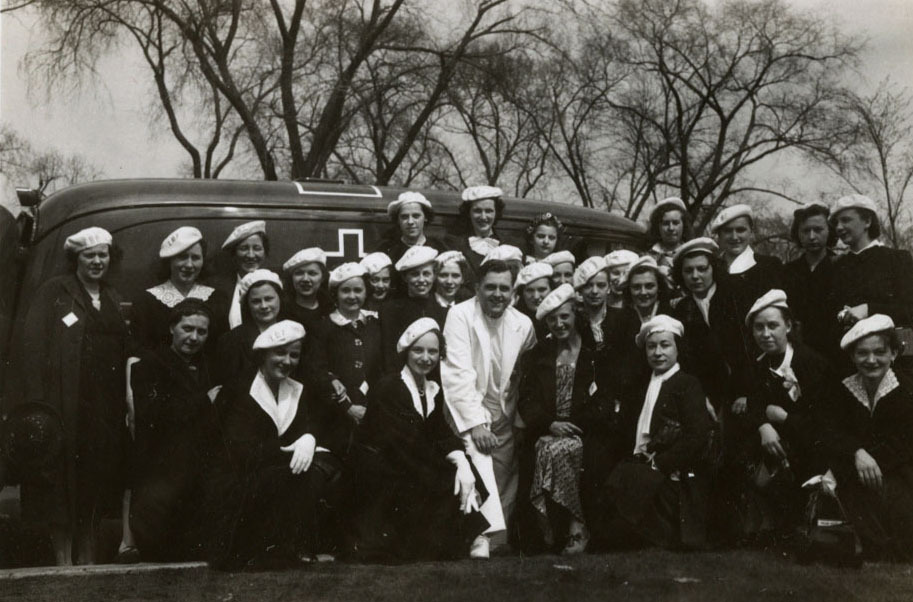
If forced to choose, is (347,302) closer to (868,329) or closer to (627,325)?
(627,325)

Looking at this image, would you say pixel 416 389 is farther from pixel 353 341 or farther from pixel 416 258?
pixel 416 258

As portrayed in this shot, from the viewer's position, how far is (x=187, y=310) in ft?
15.1

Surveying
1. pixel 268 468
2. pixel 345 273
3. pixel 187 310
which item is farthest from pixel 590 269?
pixel 187 310

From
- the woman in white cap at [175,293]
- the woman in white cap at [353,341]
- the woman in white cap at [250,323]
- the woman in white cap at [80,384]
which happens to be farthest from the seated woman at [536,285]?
the woman in white cap at [80,384]

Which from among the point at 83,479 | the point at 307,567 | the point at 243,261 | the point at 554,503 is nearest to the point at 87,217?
the point at 243,261

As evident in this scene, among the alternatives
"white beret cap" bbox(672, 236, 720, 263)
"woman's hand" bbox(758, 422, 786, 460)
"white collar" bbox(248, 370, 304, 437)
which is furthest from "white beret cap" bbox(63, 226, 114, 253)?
"woman's hand" bbox(758, 422, 786, 460)

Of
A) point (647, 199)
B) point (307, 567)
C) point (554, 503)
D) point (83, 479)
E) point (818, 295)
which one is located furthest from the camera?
point (647, 199)

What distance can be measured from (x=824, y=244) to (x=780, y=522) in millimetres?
1662

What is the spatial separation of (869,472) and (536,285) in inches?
77.7

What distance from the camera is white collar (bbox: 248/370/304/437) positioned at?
448 cm

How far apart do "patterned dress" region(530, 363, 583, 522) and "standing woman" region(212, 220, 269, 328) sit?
1.76 meters

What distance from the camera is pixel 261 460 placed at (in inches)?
174

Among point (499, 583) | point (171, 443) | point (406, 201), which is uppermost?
point (406, 201)

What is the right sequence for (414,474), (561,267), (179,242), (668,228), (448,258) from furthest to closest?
(668,228) → (561,267) → (448,258) → (179,242) → (414,474)
